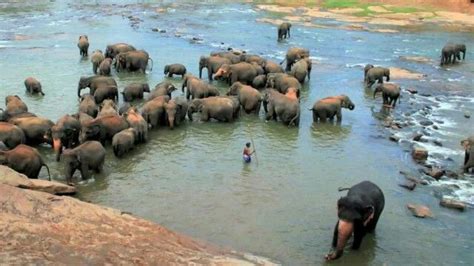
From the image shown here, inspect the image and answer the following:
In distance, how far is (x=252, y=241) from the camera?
384 inches

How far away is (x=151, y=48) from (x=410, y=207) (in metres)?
19.6

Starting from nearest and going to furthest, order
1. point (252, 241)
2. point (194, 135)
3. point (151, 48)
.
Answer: point (252, 241) < point (194, 135) < point (151, 48)

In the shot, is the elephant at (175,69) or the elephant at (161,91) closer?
the elephant at (161,91)

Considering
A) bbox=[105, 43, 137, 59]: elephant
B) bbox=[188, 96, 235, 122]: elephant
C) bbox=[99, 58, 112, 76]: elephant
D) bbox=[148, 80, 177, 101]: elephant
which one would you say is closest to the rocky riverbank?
bbox=[188, 96, 235, 122]: elephant

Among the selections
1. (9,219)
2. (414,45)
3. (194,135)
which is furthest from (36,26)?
(9,219)

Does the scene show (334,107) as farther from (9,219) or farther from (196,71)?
(9,219)

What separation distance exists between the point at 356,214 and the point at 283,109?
306 inches

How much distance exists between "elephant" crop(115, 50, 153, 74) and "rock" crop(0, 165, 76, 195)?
39.5 feet

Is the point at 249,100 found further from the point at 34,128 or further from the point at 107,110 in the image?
the point at 34,128

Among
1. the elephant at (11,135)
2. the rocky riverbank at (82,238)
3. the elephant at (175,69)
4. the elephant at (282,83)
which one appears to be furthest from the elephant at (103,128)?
the elephant at (175,69)

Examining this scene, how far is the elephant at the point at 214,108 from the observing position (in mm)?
16172

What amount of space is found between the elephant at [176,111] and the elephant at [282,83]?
3.85m

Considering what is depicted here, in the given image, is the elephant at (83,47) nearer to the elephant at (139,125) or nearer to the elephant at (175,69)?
the elephant at (175,69)

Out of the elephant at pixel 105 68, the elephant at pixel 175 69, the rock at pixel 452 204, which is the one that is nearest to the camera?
the rock at pixel 452 204
